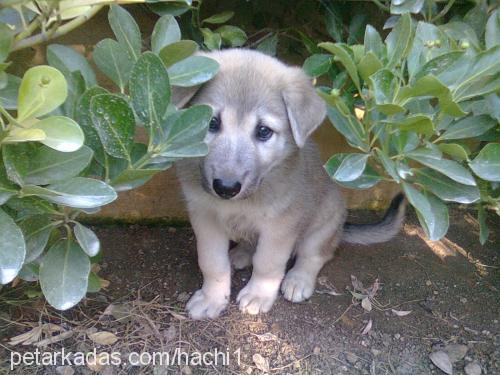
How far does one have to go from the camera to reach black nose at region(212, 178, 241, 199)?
183cm

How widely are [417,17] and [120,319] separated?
74.2 inches

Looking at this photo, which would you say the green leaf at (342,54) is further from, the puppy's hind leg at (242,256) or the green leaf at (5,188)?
the puppy's hind leg at (242,256)

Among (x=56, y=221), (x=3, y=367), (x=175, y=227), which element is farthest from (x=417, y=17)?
(x=3, y=367)

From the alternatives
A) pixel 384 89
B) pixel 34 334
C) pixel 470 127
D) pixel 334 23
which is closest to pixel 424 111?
pixel 470 127

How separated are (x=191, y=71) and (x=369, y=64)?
1.67 ft

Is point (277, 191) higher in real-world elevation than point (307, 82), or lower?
lower

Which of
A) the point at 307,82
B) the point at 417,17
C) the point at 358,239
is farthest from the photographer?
Result: the point at 358,239

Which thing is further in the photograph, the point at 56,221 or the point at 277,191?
the point at 277,191

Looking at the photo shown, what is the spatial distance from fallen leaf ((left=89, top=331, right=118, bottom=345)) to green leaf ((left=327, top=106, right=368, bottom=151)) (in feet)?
3.92

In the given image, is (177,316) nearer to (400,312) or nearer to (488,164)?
(400,312)

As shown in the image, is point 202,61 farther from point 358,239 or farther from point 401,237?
point 401,237

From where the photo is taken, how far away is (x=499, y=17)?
1673 mm

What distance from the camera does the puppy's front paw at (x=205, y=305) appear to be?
7.45 feet

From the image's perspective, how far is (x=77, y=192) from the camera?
132 cm
